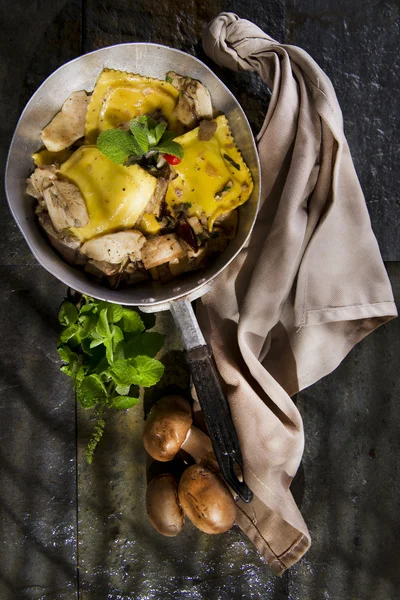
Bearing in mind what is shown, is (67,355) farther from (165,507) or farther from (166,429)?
(165,507)

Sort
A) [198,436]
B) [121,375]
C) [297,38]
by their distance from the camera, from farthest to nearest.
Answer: [297,38] → [198,436] → [121,375]

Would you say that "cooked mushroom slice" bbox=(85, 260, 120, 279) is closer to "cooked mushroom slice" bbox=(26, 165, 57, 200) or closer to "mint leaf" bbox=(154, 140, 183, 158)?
"cooked mushroom slice" bbox=(26, 165, 57, 200)

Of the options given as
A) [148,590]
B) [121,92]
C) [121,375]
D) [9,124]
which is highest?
[121,92]

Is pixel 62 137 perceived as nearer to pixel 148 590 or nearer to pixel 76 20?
pixel 76 20

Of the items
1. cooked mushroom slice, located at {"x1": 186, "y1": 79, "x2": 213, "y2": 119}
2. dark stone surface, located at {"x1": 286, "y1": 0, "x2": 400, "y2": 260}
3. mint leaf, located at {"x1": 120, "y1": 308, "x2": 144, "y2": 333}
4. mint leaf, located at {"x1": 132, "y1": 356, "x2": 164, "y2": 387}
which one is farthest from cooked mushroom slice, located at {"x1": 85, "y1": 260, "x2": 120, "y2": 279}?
dark stone surface, located at {"x1": 286, "y1": 0, "x2": 400, "y2": 260}

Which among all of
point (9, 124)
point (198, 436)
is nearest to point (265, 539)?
point (198, 436)

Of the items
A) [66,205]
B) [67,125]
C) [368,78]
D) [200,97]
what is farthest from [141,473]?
[368,78]
